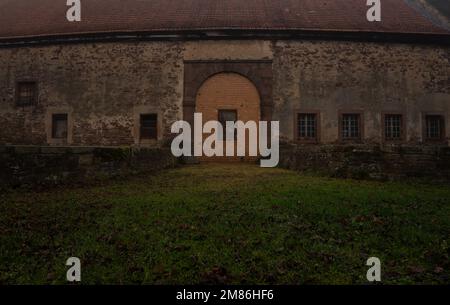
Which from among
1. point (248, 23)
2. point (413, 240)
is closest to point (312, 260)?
point (413, 240)

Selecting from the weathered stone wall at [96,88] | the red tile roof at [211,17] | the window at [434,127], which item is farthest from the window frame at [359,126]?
the weathered stone wall at [96,88]

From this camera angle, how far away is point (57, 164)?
910 cm

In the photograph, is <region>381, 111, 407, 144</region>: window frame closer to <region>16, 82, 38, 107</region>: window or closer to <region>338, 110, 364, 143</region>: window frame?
<region>338, 110, 364, 143</region>: window frame

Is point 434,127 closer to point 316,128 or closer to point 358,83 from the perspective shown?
point 358,83

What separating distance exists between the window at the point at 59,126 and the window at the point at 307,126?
12.3 m

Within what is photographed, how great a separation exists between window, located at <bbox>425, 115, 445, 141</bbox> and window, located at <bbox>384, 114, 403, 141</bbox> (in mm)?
1400

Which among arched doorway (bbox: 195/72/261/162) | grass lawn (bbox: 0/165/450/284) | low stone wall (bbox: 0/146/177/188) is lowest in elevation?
grass lawn (bbox: 0/165/450/284)

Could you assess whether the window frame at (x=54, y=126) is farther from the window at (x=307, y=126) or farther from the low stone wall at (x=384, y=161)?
the low stone wall at (x=384, y=161)

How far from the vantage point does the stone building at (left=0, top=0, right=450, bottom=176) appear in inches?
682

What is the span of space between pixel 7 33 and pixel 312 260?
69.7 ft

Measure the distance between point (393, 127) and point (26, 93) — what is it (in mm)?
19527

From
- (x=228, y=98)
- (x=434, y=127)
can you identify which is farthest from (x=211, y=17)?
(x=434, y=127)

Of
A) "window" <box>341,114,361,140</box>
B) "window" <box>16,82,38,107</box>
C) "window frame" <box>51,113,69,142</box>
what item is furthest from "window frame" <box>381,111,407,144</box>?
"window" <box>16,82,38,107</box>
